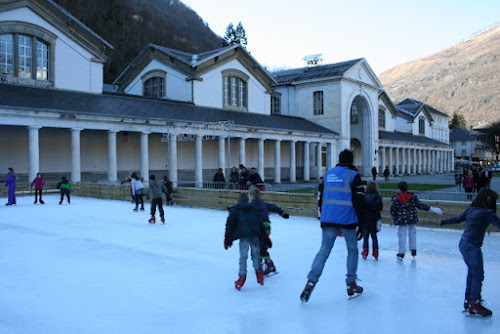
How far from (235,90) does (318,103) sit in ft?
39.5

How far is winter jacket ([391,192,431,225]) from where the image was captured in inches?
341

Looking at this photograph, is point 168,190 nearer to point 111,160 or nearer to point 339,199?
point 111,160

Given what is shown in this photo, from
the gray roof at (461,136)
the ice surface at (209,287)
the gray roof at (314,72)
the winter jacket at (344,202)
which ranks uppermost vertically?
the gray roof at (314,72)

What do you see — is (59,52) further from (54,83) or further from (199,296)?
(199,296)

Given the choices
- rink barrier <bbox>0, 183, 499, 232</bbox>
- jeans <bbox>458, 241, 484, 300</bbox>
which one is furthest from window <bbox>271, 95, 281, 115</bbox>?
jeans <bbox>458, 241, 484, 300</bbox>

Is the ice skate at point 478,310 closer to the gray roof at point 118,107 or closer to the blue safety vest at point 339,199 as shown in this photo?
the blue safety vest at point 339,199

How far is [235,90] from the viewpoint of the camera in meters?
40.7

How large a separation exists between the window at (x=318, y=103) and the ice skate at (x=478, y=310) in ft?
144

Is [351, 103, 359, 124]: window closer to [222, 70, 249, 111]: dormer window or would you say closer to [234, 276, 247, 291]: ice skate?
[222, 70, 249, 111]: dormer window

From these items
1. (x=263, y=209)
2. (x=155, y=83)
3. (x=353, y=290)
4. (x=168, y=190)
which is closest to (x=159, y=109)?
(x=155, y=83)

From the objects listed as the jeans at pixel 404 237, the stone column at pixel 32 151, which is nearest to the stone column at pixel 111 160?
the stone column at pixel 32 151

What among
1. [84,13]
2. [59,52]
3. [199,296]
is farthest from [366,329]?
[84,13]

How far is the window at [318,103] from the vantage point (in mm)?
48594

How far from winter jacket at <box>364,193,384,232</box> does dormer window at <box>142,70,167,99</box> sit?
105 feet
